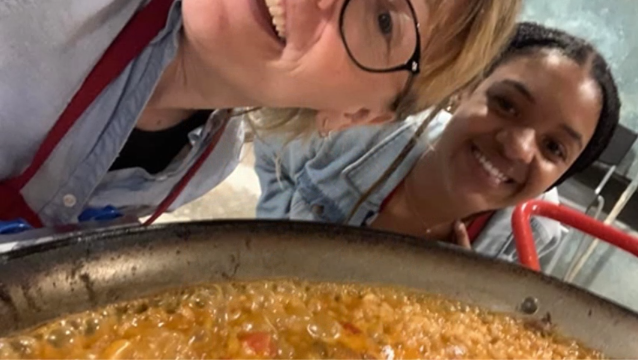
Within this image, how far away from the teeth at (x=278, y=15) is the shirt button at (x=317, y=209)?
0.48 metres

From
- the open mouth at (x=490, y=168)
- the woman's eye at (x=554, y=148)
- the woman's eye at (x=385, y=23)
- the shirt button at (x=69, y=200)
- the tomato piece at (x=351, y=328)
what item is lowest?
the shirt button at (x=69, y=200)

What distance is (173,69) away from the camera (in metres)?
0.77

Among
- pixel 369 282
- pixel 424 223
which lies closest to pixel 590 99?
pixel 424 223

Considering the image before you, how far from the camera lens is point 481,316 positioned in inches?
23.4

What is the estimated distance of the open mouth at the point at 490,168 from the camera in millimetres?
1031

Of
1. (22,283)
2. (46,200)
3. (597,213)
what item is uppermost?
(22,283)

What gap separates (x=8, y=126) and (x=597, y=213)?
1.47 metres

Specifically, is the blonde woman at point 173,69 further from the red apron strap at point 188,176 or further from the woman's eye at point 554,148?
the woman's eye at point 554,148

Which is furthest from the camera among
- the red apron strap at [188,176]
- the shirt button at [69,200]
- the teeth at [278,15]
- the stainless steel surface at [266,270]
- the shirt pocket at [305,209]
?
the shirt pocket at [305,209]

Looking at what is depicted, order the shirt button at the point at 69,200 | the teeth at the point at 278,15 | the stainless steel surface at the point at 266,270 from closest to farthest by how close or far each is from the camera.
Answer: the stainless steel surface at the point at 266,270 → the teeth at the point at 278,15 → the shirt button at the point at 69,200

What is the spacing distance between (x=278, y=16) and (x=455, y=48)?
23 centimetres

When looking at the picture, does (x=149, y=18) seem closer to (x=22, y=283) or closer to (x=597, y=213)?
(x=22, y=283)

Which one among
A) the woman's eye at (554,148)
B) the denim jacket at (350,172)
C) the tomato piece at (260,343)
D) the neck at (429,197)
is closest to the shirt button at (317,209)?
the denim jacket at (350,172)

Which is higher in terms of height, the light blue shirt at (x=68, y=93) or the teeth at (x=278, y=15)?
the teeth at (x=278, y=15)
